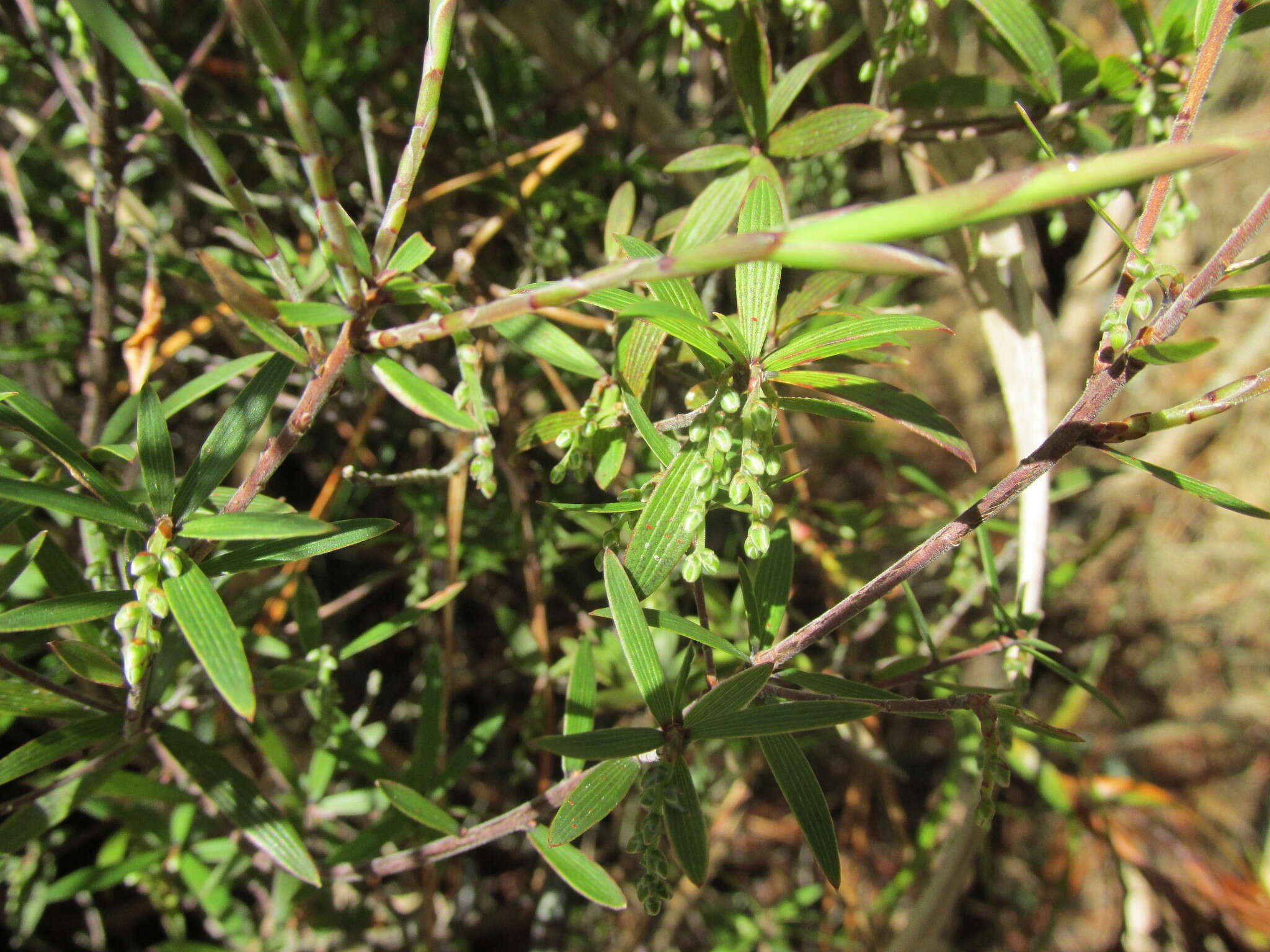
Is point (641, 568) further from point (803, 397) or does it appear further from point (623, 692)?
point (623, 692)

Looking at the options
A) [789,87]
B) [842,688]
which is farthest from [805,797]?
[789,87]

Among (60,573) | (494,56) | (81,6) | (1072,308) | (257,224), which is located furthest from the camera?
(1072,308)

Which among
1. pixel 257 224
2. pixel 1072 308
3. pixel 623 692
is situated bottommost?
pixel 1072 308

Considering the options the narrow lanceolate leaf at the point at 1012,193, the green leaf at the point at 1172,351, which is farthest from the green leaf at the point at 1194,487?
the narrow lanceolate leaf at the point at 1012,193

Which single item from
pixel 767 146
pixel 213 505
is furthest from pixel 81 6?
pixel 767 146

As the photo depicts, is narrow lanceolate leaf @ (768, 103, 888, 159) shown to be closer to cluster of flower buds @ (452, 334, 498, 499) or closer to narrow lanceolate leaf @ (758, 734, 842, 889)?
cluster of flower buds @ (452, 334, 498, 499)

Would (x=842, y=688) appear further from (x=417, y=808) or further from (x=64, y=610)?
(x=64, y=610)

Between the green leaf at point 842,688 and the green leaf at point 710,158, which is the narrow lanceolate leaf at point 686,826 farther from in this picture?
the green leaf at point 710,158
